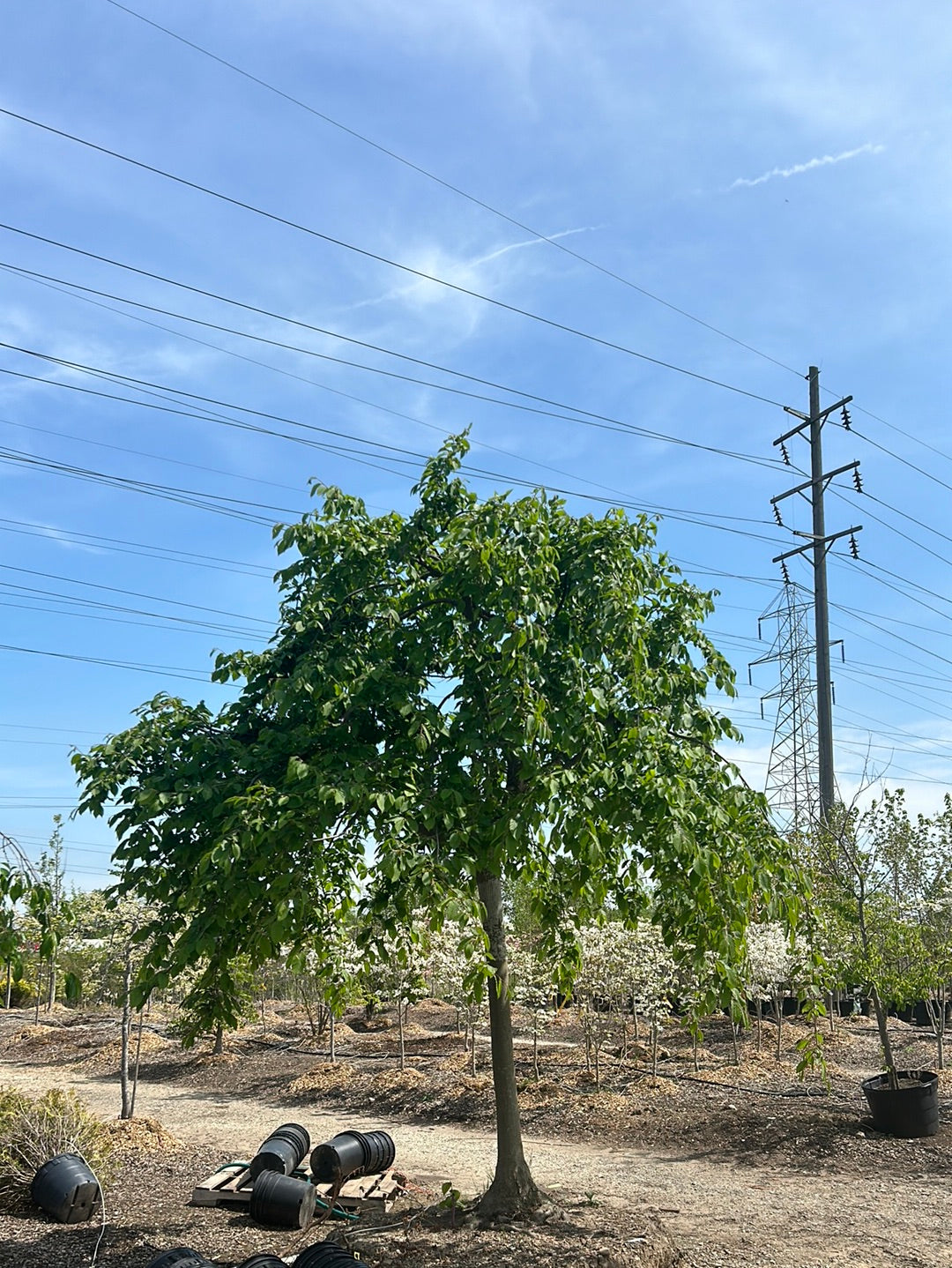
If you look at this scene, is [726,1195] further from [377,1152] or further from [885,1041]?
[377,1152]

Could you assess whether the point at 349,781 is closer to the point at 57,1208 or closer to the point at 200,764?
the point at 200,764

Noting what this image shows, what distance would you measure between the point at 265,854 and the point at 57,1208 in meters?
4.57

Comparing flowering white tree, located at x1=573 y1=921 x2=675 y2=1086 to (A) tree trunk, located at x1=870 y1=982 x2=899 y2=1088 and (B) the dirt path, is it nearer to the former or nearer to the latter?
(B) the dirt path

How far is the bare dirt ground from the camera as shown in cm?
664

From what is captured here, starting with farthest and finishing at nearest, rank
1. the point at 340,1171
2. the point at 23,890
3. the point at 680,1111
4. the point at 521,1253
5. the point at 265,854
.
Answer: the point at 680,1111, the point at 340,1171, the point at 521,1253, the point at 265,854, the point at 23,890

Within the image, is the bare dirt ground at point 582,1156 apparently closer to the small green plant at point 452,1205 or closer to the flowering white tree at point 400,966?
the small green plant at point 452,1205

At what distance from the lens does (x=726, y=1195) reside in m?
8.55

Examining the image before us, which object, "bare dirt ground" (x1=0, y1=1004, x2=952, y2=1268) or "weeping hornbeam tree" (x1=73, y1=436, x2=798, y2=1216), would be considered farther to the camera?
"bare dirt ground" (x1=0, y1=1004, x2=952, y2=1268)

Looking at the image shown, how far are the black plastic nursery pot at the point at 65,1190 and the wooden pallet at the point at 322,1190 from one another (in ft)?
2.92

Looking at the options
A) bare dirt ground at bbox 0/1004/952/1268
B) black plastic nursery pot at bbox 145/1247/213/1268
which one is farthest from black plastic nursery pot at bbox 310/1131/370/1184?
black plastic nursery pot at bbox 145/1247/213/1268

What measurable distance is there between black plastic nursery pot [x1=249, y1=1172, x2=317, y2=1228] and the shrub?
191cm

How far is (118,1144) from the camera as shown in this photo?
34.4 feet

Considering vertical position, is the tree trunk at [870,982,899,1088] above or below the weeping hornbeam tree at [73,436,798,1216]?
below

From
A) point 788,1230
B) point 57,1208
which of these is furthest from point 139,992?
point 788,1230
